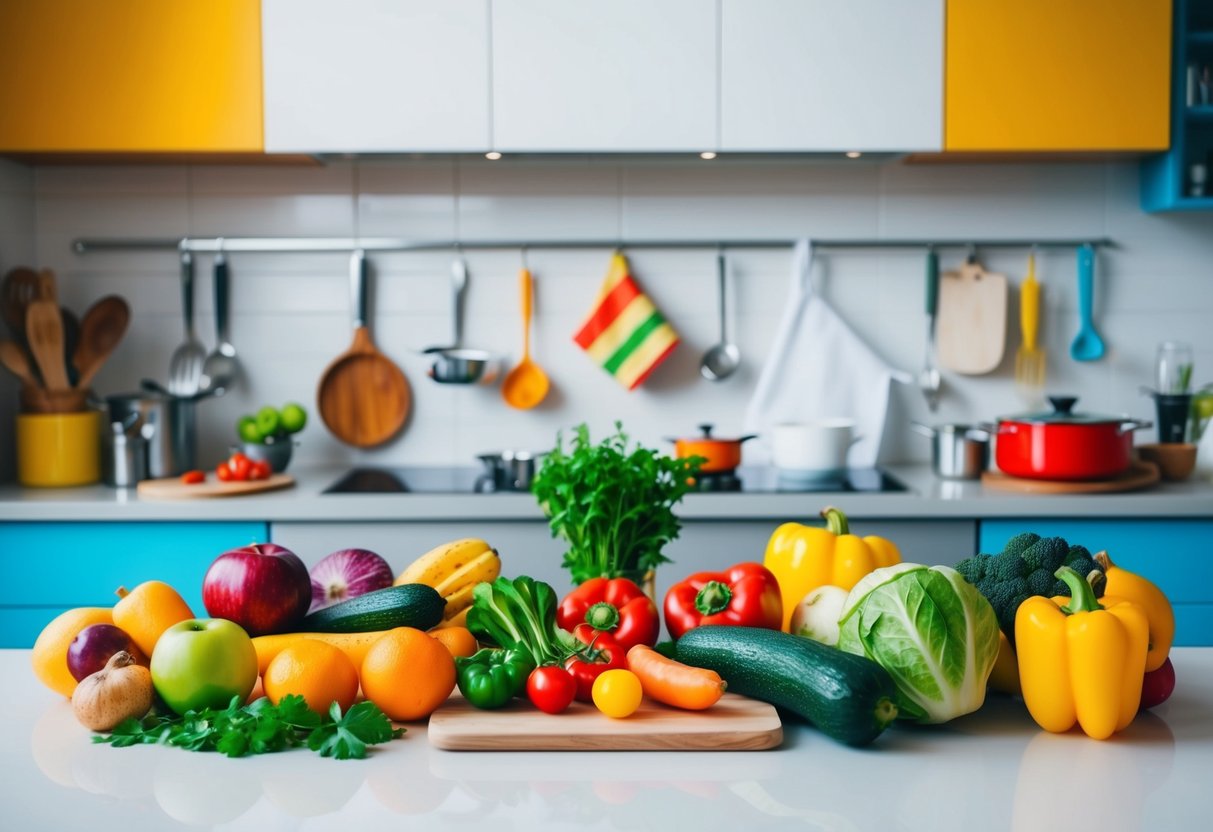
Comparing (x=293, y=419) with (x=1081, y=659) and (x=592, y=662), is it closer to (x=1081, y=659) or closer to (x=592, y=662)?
(x=592, y=662)

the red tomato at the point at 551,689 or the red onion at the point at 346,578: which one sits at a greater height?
the red onion at the point at 346,578

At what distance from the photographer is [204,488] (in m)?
2.82

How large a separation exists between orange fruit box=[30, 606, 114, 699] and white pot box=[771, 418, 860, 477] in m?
1.84

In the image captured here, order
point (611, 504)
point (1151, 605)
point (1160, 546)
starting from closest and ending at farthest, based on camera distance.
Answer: point (1151, 605)
point (611, 504)
point (1160, 546)

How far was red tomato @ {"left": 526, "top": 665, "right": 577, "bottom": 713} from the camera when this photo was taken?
4.14 feet

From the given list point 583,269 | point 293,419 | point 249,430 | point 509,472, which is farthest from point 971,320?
point 249,430

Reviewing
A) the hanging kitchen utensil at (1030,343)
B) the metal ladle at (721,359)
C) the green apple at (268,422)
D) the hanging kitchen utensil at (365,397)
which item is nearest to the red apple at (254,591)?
the green apple at (268,422)

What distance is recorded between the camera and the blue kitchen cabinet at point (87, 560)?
108 inches

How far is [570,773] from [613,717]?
0.10 meters

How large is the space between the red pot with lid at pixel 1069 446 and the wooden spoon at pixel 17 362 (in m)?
2.38

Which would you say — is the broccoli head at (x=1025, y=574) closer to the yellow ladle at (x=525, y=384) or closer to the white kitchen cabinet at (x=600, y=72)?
the white kitchen cabinet at (x=600, y=72)

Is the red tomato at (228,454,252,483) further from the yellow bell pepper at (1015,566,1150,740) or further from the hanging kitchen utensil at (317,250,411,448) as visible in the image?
the yellow bell pepper at (1015,566,1150,740)

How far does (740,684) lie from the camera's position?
4.29 ft

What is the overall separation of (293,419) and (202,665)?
1930 mm
